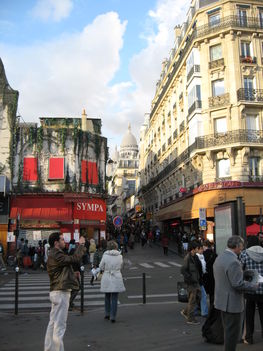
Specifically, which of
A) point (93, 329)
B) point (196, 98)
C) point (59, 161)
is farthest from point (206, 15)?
point (93, 329)

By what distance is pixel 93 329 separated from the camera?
6957 millimetres

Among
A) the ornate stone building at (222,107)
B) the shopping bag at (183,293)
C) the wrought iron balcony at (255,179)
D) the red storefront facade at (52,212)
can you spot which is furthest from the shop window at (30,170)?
the shopping bag at (183,293)

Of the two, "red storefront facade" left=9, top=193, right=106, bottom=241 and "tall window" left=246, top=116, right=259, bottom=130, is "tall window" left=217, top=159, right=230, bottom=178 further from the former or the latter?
"red storefront facade" left=9, top=193, right=106, bottom=241

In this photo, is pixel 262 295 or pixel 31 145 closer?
pixel 262 295

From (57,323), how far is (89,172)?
82.0 ft

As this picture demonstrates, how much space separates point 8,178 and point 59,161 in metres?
4.04

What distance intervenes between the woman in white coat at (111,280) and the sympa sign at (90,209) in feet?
66.5

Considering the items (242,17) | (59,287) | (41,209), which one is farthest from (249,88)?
(59,287)

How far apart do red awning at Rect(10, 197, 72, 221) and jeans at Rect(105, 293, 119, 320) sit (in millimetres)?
19793

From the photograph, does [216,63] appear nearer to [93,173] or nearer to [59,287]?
[93,173]

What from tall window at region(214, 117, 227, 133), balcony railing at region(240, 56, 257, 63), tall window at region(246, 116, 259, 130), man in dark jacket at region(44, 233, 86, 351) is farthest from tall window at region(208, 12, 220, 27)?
man in dark jacket at region(44, 233, 86, 351)

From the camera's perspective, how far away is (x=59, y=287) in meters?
5.15

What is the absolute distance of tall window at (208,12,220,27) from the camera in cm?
2949

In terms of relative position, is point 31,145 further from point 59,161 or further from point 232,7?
point 232,7
